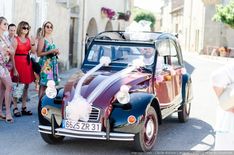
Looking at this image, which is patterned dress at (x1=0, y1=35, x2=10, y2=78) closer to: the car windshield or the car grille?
the car windshield

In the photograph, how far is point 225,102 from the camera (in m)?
3.25

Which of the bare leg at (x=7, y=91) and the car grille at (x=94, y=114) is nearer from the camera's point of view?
the car grille at (x=94, y=114)

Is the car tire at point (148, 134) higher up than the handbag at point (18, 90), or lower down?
lower down

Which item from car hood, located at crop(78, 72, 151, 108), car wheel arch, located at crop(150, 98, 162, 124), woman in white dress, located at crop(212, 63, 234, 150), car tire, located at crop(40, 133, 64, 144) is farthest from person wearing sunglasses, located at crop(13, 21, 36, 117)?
woman in white dress, located at crop(212, 63, 234, 150)

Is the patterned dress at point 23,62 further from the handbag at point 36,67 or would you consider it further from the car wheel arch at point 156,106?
the car wheel arch at point 156,106

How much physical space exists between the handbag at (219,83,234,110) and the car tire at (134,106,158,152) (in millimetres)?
Result: 2776

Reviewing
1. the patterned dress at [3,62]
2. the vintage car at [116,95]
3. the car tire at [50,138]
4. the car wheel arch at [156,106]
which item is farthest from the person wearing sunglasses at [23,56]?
the car wheel arch at [156,106]

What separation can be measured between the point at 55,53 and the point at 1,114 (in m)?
1.46

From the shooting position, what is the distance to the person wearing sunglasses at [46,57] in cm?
845

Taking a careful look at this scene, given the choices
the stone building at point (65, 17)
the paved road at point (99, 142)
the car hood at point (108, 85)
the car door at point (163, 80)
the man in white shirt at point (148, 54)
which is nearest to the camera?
the car hood at point (108, 85)

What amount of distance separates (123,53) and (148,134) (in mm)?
1688

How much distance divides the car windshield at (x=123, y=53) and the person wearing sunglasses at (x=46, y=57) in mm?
1097

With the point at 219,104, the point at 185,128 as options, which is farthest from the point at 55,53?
the point at 219,104

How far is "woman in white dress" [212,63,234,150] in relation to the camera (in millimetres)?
3227
